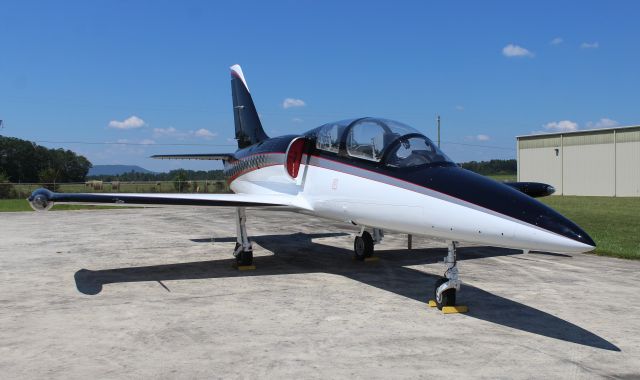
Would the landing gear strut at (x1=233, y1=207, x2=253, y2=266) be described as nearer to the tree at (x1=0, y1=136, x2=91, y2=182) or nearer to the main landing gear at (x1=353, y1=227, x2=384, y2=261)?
the main landing gear at (x1=353, y1=227, x2=384, y2=261)

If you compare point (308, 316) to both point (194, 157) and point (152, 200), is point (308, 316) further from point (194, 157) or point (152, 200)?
point (194, 157)

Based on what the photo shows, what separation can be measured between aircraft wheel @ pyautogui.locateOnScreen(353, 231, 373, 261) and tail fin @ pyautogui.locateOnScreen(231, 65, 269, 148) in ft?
18.8

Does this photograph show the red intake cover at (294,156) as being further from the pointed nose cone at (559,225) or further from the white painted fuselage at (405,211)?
the pointed nose cone at (559,225)

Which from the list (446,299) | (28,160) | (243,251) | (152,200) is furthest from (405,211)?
(28,160)

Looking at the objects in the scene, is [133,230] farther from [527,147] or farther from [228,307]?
[527,147]

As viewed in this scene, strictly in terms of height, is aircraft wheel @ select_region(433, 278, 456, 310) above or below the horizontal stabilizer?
below

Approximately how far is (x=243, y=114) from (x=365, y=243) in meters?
7.32

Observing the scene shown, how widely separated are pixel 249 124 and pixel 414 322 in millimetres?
11175

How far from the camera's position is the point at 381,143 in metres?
8.13

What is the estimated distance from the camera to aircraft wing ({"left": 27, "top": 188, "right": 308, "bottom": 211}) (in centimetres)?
852

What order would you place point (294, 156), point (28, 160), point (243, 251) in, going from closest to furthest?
point (294, 156)
point (243, 251)
point (28, 160)

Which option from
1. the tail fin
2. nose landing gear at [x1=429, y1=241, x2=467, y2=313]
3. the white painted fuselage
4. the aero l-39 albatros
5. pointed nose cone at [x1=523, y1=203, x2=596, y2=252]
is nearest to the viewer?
pointed nose cone at [x1=523, y1=203, x2=596, y2=252]

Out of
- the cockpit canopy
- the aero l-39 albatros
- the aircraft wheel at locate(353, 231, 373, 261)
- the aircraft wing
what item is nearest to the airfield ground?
the aircraft wheel at locate(353, 231, 373, 261)

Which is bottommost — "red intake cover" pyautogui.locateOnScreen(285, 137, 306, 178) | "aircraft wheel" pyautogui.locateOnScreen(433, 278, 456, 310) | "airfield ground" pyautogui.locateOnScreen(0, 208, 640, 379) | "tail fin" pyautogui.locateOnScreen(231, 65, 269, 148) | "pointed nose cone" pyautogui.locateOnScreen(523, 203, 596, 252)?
"airfield ground" pyautogui.locateOnScreen(0, 208, 640, 379)
